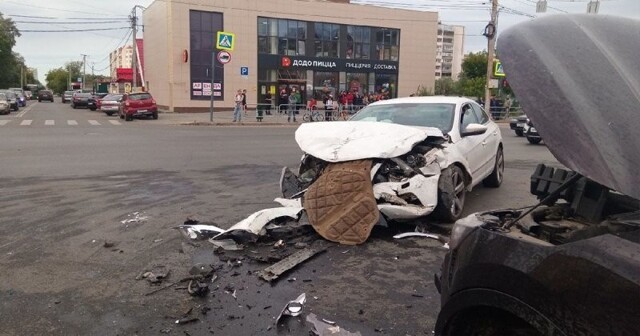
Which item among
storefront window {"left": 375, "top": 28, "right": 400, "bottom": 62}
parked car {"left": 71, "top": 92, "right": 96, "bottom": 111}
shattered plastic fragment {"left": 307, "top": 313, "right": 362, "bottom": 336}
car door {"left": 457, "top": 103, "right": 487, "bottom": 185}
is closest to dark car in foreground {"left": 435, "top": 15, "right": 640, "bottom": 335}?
shattered plastic fragment {"left": 307, "top": 313, "right": 362, "bottom": 336}

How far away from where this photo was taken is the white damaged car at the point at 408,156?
5848mm

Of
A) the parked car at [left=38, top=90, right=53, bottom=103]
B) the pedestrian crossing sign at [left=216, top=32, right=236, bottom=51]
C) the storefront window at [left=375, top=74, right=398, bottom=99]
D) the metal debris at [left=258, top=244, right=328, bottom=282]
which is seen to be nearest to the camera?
the metal debris at [left=258, top=244, right=328, bottom=282]

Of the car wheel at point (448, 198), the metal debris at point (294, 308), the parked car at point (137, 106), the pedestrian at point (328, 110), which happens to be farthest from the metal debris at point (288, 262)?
the parked car at point (137, 106)

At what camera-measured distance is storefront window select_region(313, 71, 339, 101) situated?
142 ft

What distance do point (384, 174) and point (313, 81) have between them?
3791 centimetres

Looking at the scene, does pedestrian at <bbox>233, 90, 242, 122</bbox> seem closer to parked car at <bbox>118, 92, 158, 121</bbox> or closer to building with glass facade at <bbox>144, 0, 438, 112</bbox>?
parked car at <bbox>118, 92, 158, 121</bbox>

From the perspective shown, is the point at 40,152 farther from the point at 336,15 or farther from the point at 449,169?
the point at 336,15

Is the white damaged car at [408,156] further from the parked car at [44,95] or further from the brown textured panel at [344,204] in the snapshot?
the parked car at [44,95]

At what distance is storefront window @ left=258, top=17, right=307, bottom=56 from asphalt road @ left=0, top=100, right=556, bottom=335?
32730 millimetres

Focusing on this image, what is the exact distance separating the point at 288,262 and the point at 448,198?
2.19 metres

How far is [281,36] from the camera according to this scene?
4184 cm

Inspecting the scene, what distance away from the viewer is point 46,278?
15.1ft

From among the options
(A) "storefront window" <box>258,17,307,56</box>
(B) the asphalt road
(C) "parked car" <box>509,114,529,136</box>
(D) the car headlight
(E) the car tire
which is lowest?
(B) the asphalt road

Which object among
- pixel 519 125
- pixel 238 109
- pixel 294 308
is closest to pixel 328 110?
pixel 238 109
